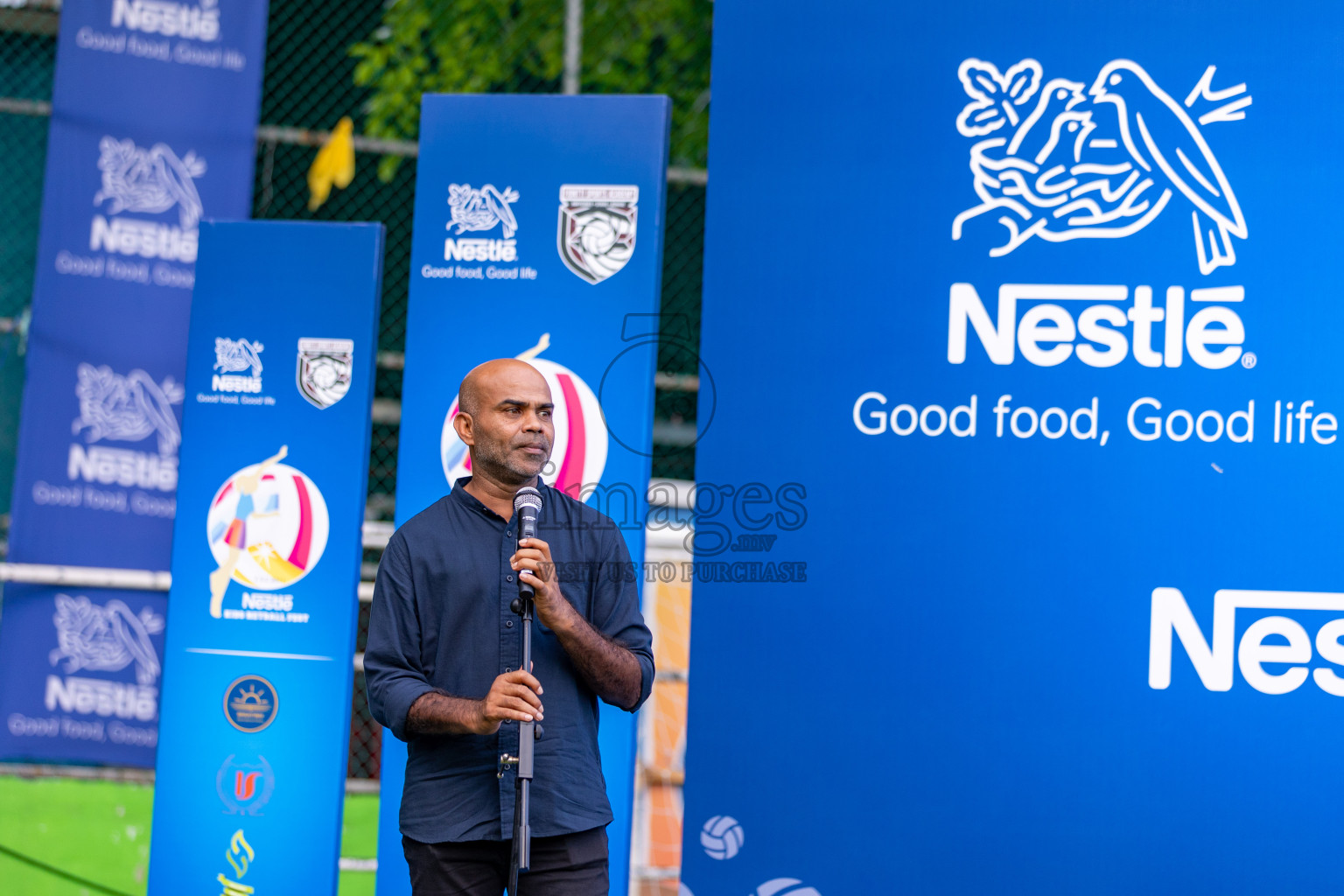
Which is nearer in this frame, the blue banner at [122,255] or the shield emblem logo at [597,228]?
the shield emblem logo at [597,228]

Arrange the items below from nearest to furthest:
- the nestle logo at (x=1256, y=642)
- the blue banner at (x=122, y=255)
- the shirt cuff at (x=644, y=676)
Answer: the shirt cuff at (x=644, y=676)
the nestle logo at (x=1256, y=642)
the blue banner at (x=122, y=255)

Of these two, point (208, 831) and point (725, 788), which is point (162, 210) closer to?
point (208, 831)

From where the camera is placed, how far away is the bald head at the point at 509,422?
2.29 m

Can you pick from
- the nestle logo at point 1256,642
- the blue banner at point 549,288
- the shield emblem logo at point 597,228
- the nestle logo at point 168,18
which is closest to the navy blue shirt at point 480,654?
the blue banner at point 549,288

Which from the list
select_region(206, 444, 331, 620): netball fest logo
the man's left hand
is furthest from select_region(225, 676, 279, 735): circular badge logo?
the man's left hand

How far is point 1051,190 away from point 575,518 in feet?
5.25

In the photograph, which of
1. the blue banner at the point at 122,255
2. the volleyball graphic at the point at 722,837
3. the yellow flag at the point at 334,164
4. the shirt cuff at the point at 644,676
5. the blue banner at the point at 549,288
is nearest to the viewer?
the shirt cuff at the point at 644,676

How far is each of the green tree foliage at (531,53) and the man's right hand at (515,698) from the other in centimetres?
527

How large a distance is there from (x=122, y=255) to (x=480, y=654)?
3721mm

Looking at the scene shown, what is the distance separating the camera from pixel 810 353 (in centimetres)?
306

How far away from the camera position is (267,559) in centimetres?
340

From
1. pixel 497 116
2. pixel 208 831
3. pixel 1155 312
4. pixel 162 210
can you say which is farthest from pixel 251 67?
pixel 1155 312

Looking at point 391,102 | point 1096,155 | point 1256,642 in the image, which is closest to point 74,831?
point 391,102

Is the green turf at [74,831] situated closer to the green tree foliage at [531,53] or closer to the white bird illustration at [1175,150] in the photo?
the green tree foliage at [531,53]
